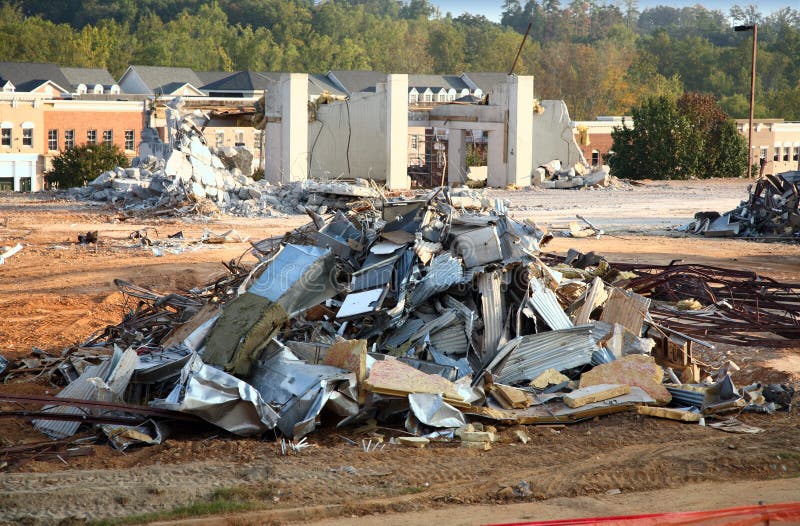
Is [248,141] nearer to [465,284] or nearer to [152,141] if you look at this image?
[152,141]

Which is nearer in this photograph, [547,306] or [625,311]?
[547,306]

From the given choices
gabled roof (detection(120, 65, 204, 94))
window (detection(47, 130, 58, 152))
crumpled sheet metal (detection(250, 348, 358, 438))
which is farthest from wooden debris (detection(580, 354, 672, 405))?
gabled roof (detection(120, 65, 204, 94))

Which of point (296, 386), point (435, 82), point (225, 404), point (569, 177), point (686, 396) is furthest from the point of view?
point (435, 82)

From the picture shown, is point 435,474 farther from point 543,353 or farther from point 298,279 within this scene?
point 298,279

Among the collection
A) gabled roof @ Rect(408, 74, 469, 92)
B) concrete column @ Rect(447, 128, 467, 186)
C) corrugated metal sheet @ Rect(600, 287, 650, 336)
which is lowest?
corrugated metal sheet @ Rect(600, 287, 650, 336)

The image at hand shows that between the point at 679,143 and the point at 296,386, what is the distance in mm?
36797

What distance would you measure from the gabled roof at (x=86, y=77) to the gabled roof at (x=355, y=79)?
1895cm

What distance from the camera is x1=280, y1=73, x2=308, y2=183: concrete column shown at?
110 ft

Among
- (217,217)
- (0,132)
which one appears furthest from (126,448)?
(0,132)

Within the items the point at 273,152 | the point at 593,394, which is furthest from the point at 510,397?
the point at 273,152

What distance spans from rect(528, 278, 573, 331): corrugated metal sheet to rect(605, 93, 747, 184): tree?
34251 mm

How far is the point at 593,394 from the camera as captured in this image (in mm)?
8703

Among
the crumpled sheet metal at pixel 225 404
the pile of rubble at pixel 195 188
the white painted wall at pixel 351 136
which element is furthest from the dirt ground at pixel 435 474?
the white painted wall at pixel 351 136

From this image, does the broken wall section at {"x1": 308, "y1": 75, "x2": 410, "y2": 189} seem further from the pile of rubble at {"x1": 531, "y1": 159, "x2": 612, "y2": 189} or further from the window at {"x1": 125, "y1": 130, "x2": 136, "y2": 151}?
the window at {"x1": 125, "y1": 130, "x2": 136, "y2": 151}
